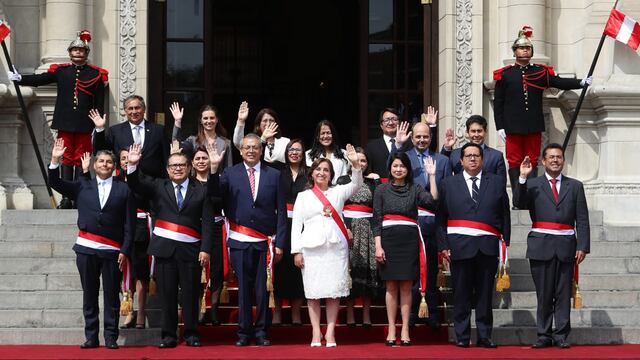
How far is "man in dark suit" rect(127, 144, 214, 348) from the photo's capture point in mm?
12070

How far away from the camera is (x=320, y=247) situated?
12.2m

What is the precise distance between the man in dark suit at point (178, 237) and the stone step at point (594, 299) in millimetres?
3058

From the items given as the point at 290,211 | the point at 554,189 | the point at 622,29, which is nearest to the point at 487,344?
the point at 554,189

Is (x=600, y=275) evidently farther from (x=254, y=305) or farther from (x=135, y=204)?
(x=135, y=204)

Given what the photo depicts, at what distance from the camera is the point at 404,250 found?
12266 mm

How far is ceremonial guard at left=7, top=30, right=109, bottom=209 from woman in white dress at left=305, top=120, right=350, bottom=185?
2.95 meters

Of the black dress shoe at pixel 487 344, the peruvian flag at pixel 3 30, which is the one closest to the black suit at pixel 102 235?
the peruvian flag at pixel 3 30

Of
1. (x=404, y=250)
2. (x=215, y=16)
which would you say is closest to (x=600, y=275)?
Result: (x=404, y=250)

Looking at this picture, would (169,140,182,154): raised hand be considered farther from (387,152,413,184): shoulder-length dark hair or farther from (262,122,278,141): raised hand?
(387,152,413,184): shoulder-length dark hair

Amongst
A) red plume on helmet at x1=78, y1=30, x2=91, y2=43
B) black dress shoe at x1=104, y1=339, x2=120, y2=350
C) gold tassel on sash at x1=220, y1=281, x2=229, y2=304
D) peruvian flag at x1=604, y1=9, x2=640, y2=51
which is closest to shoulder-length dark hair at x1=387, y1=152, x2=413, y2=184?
gold tassel on sash at x1=220, y1=281, x2=229, y2=304

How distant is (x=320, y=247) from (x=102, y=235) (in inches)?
80.0

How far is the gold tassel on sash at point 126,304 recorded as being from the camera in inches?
475

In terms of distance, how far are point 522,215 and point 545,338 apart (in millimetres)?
2953

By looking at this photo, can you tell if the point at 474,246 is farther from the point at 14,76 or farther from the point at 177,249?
the point at 14,76
